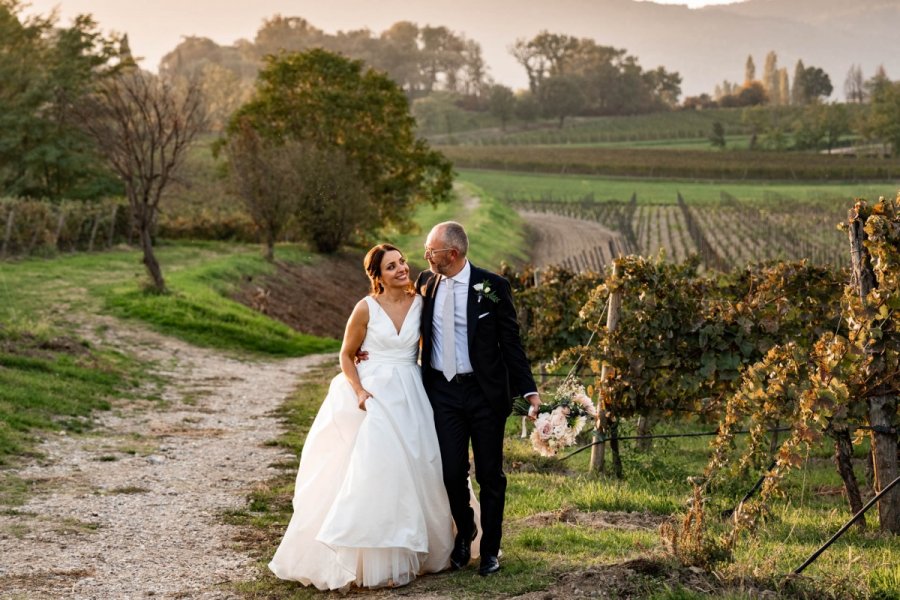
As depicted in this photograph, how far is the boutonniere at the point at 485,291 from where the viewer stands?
6871 mm

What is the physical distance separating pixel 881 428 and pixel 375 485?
3.71 metres

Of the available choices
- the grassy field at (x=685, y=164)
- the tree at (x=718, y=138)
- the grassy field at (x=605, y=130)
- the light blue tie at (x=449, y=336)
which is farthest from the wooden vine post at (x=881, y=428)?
the grassy field at (x=605, y=130)

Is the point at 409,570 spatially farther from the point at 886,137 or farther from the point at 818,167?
the point at 886,137

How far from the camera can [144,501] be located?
32.8ft

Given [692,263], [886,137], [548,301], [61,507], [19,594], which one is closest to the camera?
[19,594]

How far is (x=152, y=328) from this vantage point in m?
23.1

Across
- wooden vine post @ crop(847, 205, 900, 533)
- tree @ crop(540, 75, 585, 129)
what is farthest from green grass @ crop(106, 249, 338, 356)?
tree @ crop(540, 75, 585, 129)

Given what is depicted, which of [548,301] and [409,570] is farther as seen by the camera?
[548,301]

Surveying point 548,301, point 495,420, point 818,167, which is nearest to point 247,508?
point 495,420

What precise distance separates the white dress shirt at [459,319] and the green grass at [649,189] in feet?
208

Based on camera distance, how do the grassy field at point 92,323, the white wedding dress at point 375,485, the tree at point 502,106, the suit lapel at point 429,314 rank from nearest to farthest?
the white wedding dress at point 375,485
the suit lapel at point 429,314
the grassy field at point 92,323
the tree at point 502,106

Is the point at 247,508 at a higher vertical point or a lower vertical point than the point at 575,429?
lower

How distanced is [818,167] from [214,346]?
80.0 meters

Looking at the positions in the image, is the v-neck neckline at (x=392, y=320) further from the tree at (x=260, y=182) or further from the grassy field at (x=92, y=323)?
the tree at (x=260, y=182)
